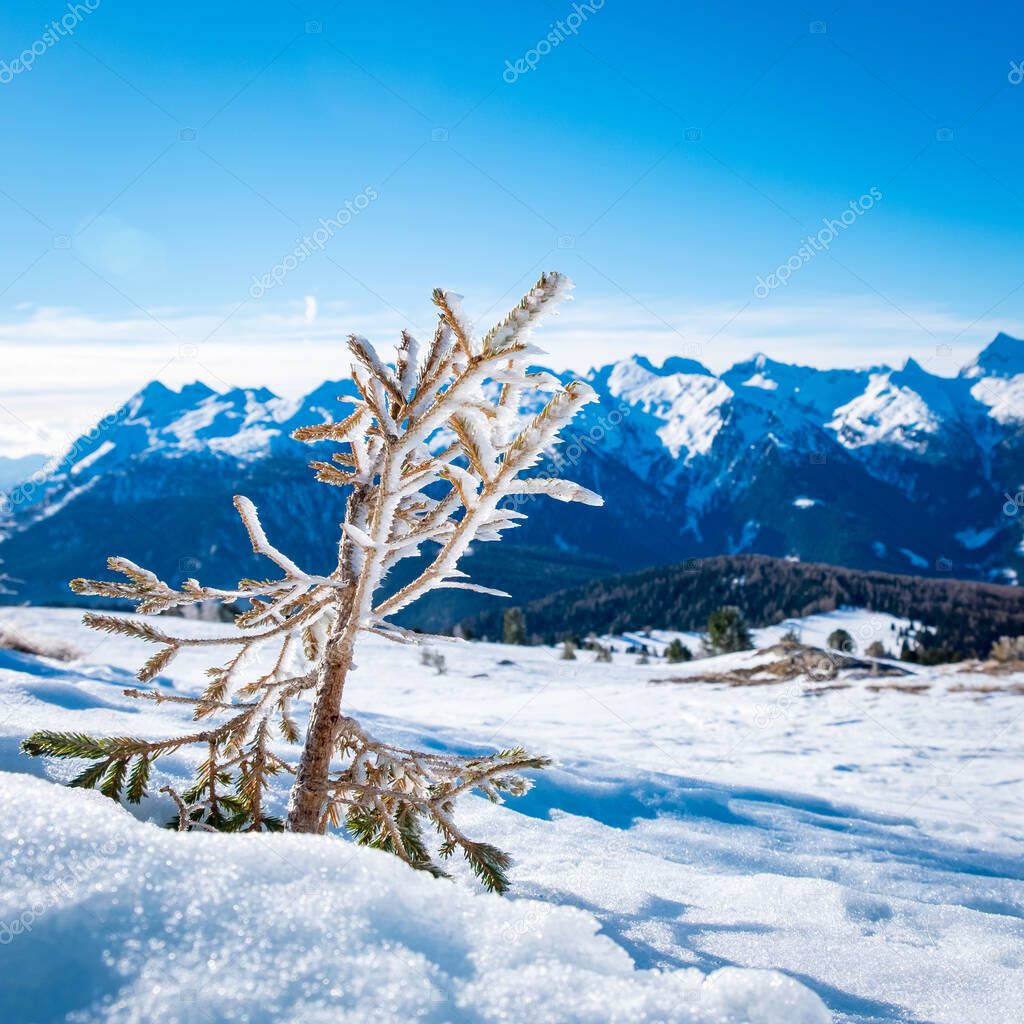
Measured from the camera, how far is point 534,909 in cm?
147

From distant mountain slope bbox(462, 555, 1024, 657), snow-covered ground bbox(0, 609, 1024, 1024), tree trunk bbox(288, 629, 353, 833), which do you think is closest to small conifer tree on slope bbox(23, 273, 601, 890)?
tree trunk bbox(288, 629, 353, 833)

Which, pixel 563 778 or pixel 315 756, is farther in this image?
pixel 563 778

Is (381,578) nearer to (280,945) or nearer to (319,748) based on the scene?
(319,748)

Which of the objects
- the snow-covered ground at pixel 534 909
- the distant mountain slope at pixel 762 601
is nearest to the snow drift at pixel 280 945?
the snow-covered ground at pixel 534 909

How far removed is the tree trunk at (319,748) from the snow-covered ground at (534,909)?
704mm

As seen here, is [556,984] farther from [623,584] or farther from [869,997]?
[623,584]

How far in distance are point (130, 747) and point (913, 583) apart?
14831cm

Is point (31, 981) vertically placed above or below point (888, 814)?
above

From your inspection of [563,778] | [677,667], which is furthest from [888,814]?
[677,667]

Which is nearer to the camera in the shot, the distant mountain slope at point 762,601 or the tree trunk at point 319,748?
the tree trunk at point 319,748

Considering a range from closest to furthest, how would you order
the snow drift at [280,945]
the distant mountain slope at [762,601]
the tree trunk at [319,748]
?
the snow drift at [280,945] < the tree trunk at [319,748] < the distant mountain slope at [762,601]

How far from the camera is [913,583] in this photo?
12950 centimetres

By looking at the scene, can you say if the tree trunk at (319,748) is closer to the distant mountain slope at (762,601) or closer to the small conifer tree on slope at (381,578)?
the small conifer tree on slope at (381,578)

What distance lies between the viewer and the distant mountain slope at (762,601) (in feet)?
370
